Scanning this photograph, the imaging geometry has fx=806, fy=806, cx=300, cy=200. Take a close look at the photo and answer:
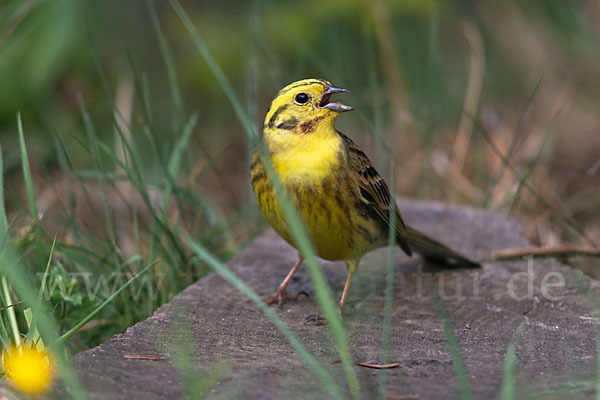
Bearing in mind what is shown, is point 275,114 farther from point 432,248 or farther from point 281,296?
point 432,248

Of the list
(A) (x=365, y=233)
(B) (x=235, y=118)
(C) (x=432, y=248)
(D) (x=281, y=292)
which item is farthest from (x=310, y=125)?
(B) (x=235, y=118)

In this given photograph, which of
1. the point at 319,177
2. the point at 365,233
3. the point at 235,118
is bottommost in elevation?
the point at 365,233

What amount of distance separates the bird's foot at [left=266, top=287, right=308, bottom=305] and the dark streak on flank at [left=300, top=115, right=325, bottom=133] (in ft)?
2.43

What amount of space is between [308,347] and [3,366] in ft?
3.27

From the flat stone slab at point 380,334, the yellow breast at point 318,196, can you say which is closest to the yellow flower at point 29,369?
the flat stone slab at point 380,334

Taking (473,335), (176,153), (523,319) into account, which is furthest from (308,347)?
(176,153)

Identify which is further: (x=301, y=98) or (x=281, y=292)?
(x=281, y=292)

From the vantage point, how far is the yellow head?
352 centimetres

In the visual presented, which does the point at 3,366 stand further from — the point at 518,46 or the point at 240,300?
the point at 518,46

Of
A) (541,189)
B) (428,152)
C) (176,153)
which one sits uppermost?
(176,153)

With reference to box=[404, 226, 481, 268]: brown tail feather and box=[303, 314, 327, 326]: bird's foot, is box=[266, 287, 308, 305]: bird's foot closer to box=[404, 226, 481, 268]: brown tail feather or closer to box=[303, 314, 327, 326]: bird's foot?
box=[303, 314, 327, 326]: bird's foot

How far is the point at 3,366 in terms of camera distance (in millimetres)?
2340

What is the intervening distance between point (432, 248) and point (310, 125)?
96cm

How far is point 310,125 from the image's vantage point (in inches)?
139
